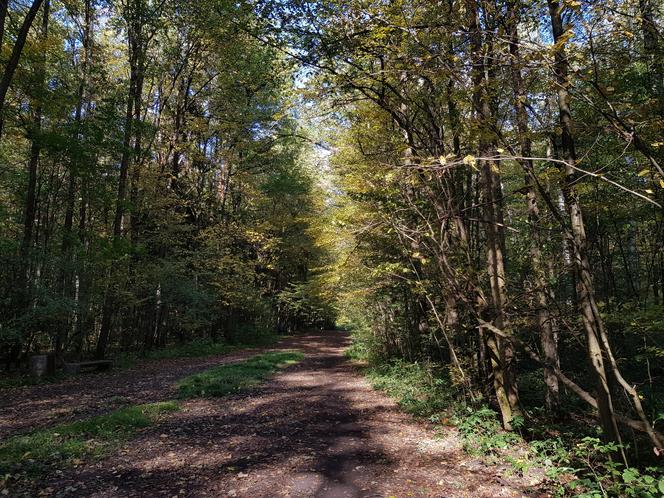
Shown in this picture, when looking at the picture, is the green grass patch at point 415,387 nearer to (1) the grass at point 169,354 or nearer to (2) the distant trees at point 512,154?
(2) the distant trees at point 512,154

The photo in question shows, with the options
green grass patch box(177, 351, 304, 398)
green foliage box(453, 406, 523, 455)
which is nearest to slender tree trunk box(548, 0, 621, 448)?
green foliage box(453, 406, 523, 455)

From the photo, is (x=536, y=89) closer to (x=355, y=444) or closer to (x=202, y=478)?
(x=355, y=444)

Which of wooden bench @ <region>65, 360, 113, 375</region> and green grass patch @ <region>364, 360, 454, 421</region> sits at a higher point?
wooden bench @ <region>65, 360, 113, 375</region>

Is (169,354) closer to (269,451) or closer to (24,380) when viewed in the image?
(24,380)

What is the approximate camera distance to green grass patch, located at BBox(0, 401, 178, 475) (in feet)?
15.9

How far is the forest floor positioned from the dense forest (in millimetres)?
1294

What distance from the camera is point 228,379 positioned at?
1045cm

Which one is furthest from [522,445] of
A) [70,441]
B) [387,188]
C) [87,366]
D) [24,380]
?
[87,366]

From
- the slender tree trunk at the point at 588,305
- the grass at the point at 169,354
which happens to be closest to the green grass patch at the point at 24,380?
the grass at the point at 169,354

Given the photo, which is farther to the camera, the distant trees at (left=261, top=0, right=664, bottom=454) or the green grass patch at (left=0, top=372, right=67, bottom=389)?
the green grass patch at (left=0, top=372, right=67, bottom=389)

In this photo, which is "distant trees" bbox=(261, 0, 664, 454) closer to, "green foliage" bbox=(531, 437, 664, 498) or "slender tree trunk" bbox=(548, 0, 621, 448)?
"slender tree trunk" bbox=(548, 0, 621, 448)

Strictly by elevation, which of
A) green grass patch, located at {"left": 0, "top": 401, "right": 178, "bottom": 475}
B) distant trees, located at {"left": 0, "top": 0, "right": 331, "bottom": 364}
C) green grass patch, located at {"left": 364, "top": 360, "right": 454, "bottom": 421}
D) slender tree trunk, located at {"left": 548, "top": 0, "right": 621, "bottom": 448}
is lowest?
green grass patch, located at {"left": 364, "top": 360, "right": 454, "bottom": 421}

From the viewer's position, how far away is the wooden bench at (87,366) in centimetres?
1172

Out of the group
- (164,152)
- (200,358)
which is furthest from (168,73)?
(200,358)
